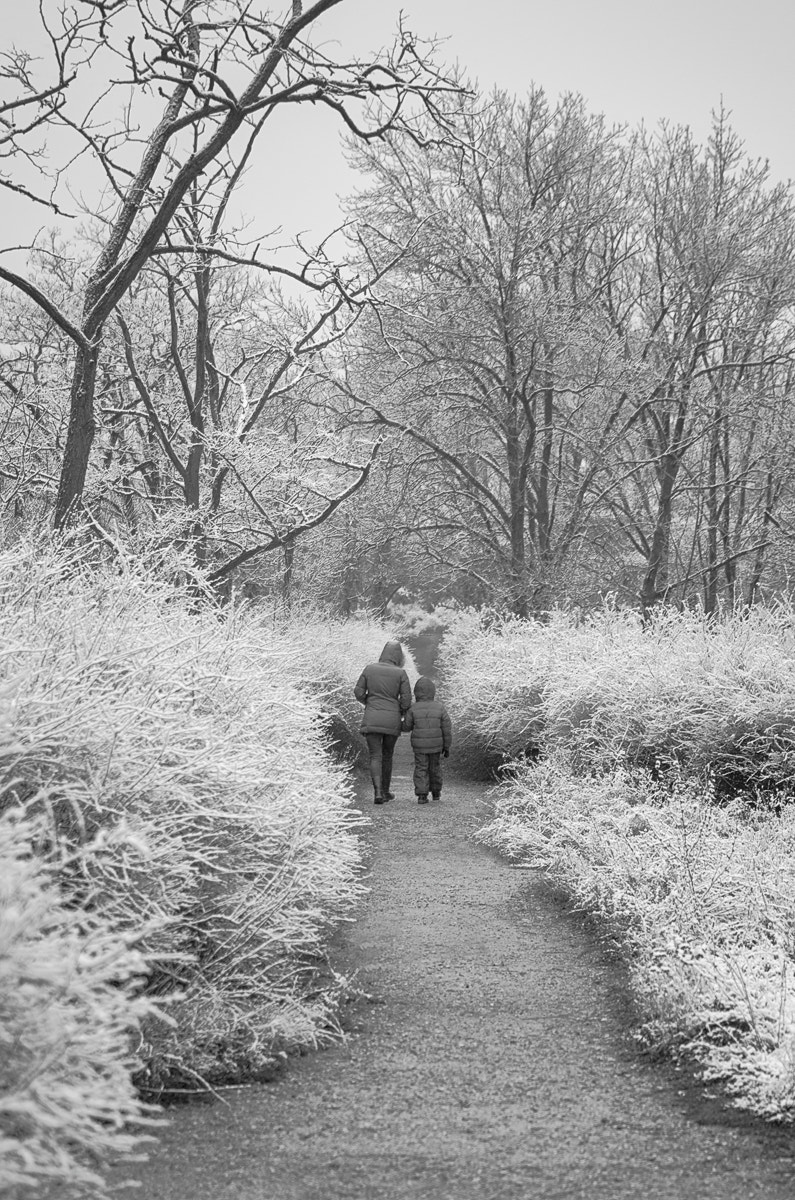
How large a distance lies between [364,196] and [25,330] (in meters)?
6.06

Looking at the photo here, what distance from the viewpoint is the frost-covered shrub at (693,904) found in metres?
3.80

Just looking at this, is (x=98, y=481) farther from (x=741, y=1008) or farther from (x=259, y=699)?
(x=741, y=1008)

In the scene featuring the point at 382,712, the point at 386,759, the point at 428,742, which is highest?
the point at 382,712

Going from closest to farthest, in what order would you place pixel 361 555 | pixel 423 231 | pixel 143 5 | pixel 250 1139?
pixel 250 1139 → pixel 143 5 → pixel 423 231 → pixel 361 555

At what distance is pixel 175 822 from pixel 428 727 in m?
7.72

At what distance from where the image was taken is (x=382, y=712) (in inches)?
448

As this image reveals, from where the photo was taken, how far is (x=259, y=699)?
19.7 feet

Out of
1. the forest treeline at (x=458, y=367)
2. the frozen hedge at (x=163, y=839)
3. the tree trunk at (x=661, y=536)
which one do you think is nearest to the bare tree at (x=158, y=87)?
the forest treeline at (x=458, y=367)

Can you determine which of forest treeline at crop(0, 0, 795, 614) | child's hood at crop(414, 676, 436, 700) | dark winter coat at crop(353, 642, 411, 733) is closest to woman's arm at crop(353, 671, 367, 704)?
dark winter coat at crop(353, 642, 411, 733)

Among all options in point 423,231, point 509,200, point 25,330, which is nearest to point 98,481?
point 25,330

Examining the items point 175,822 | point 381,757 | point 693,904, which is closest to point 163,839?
point 175,822

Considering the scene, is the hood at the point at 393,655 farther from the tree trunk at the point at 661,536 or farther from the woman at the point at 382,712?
the tree trunk at the point at 661,536

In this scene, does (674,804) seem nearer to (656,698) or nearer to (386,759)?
(656,698)

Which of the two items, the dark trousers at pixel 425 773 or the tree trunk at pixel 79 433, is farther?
the dark trousers at pixel 425 773
